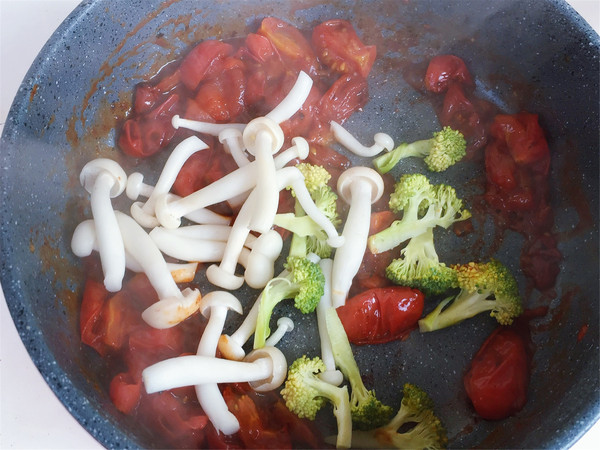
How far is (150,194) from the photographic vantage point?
5.89ft

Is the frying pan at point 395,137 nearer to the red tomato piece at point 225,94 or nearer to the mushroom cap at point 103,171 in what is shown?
the mushroom cap at point 103,171

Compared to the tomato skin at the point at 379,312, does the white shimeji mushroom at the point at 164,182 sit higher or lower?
higher

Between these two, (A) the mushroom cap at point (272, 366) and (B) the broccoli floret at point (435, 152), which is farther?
(B) the broccoli floret at point (435, 152)

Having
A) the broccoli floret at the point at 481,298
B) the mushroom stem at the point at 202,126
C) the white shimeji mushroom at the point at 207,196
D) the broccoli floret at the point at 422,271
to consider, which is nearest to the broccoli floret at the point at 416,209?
the broccoli floret at the point at 422,271

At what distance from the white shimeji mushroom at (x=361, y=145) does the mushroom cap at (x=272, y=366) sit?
63 cm

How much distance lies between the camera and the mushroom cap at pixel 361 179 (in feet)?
5.71

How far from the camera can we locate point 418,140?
6.28 ft

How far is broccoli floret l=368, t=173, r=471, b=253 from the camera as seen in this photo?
175cm

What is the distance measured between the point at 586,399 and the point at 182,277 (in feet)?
3.41

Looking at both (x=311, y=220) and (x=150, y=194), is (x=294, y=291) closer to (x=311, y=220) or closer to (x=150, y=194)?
(x=311, y=220)

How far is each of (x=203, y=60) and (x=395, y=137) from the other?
621 mm

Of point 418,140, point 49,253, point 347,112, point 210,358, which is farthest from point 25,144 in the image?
point 418,140

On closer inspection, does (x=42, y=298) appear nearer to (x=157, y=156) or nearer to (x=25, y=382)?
(x=25, y=382)

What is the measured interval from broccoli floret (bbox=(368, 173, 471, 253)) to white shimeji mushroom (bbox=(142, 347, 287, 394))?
42 centimetres
